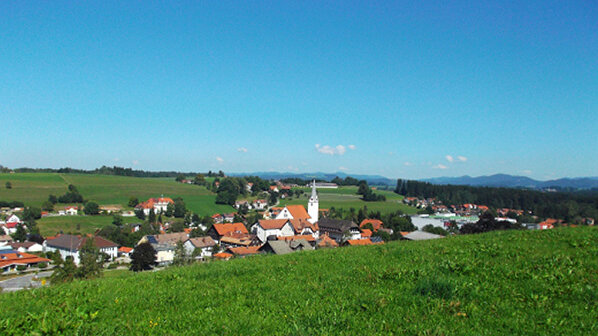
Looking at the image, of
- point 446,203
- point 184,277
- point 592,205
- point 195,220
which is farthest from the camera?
point 446,203

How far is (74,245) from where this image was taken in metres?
70.6

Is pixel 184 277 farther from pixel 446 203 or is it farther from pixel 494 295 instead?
pixel 446 203

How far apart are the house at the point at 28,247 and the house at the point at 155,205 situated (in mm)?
34779

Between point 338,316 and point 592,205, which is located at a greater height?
point 338,316

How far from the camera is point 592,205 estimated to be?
120m

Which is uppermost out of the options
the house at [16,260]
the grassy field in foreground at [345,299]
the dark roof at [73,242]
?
the grassy field in foreground at [345,299]

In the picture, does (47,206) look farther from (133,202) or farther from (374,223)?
(374,223)

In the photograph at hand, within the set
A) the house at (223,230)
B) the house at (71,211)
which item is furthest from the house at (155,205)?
the house at (223,230)

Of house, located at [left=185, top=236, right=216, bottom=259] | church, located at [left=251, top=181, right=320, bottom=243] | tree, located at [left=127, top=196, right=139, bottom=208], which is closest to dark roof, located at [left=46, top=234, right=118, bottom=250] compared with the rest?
house, located at [left=185, top=236, right=216, bottom=259]

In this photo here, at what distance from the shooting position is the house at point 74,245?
6981cm

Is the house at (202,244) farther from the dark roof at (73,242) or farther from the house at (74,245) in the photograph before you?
the dark roof at (73,242)

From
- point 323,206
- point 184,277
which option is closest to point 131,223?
point 323,206

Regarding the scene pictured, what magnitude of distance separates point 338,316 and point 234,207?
13023cm

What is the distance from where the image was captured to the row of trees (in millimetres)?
116706
